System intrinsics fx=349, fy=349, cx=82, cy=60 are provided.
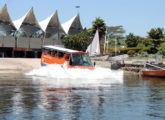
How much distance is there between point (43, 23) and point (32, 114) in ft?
273

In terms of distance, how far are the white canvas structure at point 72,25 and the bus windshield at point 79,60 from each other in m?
65.0

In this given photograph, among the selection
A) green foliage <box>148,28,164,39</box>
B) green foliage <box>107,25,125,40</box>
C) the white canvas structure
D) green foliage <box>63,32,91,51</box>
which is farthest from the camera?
green foliage <box>107,25,125,40</box>

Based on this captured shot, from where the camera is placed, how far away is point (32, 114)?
1193 cm

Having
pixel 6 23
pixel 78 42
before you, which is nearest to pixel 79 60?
pixel 78 42

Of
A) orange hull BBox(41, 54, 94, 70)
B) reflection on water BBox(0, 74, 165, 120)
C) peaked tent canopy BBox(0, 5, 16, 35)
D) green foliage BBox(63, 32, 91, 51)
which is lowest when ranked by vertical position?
reflection on water BBox(0, 74, 165, 120)

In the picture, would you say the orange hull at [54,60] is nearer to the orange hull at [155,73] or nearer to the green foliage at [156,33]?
the orange hull at [155,73]

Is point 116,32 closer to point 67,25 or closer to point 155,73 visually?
point 67,25

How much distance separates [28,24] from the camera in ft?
294

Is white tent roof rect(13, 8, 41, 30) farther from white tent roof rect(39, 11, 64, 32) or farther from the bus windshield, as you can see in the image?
the bus windshield

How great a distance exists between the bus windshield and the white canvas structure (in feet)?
→ 213

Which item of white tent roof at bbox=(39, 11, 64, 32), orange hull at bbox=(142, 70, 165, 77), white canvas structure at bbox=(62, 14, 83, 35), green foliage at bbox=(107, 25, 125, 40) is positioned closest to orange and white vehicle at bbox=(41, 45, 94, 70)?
orange hull at bbox=(142, 70, 165, 77)

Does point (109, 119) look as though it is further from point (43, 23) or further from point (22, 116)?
point (43, 23)

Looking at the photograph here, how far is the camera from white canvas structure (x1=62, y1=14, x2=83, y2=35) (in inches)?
3816

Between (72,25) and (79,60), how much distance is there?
219 ft
